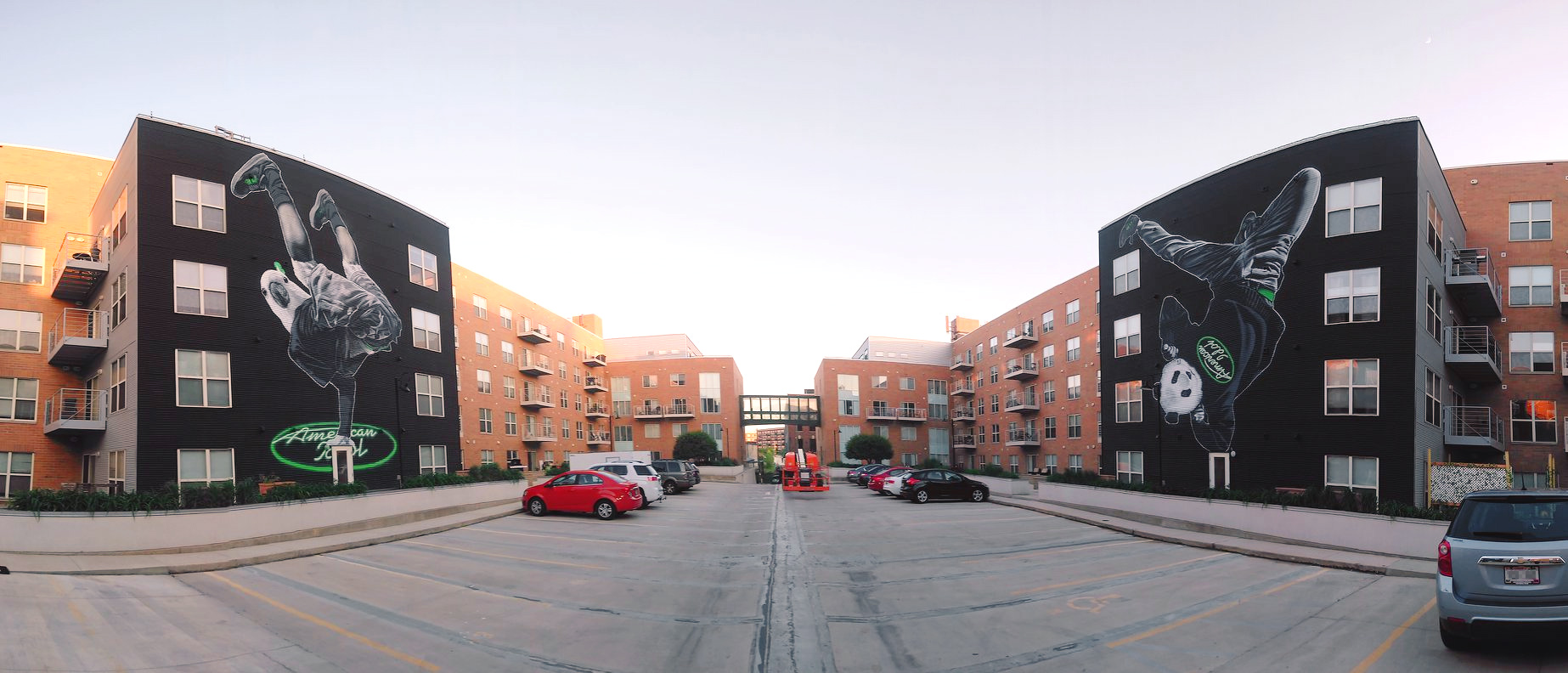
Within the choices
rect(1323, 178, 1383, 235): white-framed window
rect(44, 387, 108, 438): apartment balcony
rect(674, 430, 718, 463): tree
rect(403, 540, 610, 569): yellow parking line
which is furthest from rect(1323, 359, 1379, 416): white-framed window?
rect(674, 430, 718, 463): tree

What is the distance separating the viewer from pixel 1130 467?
25062 millimetres

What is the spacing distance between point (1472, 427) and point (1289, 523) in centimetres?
1331

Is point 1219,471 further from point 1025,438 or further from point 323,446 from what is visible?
point 323,446

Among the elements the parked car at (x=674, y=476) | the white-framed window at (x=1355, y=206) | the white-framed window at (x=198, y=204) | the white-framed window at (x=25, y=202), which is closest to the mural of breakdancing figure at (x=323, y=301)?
the white-framed window at (x=198, y=204)

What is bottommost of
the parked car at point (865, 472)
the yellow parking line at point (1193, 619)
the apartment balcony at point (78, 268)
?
the parked car at point (865, 472)

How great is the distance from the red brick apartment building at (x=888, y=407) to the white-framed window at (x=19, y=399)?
170 feet

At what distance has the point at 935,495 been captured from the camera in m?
29.3

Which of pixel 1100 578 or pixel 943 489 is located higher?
pixel 1100 578

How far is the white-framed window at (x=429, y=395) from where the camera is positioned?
25.3m

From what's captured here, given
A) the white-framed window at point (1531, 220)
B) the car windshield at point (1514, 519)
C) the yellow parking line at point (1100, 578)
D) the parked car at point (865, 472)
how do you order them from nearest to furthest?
the car windshield at point (1514, 519) → the yellow parking line at point (1100, 578) → the white-framed window at point (1531, 220) → the parked car at point (865, 472)

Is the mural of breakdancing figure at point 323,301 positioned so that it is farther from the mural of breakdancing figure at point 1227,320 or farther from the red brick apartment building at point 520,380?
the mural of breakdancing figure at point 1227,320

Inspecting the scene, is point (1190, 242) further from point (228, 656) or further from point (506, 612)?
point (228, 656)

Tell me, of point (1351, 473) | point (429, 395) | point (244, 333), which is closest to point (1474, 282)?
point (1351, 473)

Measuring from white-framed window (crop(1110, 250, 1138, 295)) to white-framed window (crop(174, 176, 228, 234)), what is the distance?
103 ft
